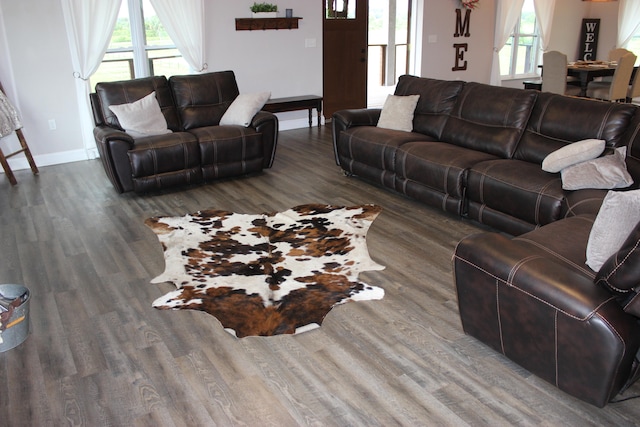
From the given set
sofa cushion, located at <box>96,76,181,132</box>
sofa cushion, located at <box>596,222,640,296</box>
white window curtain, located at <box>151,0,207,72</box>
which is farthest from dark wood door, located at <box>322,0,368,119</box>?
sofa cushion, located at <box>596,222,640,296</box>

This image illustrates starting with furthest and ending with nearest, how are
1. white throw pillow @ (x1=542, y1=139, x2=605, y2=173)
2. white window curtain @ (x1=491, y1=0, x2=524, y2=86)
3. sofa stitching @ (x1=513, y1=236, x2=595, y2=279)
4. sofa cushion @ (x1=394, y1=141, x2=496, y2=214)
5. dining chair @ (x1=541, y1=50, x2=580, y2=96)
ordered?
white window curtain @ (x1=491, y1=0, x2=524, y2=86) → dining chair @ (x1=541, y1=50, x2=580, y2=96) → sofa cushion @ (x1=394, y1=141, x2=496, y2=214) → white throw pillow @ (x1=542, y1=139, x2=605, y2=173) → sofa stitching @ (x1=513, y1=236, x2=595, y2=279)

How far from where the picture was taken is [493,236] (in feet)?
8.80

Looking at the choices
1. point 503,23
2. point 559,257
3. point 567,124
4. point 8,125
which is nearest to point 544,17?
point 503,23

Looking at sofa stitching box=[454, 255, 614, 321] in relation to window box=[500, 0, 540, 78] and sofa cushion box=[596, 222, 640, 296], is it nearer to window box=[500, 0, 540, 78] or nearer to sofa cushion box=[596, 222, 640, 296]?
sofa cushion box=[596, 222, 640, 296]

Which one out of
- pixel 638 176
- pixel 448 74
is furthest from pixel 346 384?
pixel 448 74

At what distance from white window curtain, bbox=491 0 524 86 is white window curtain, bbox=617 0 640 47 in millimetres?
1868

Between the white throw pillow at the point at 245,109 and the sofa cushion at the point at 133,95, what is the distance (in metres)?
0.55

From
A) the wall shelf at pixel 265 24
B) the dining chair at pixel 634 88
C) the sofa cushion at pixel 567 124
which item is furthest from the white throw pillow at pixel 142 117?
the dining chair at pixel 634 88

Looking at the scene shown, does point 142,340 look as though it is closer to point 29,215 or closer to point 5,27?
point 29,215

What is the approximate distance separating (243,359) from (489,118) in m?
3.15

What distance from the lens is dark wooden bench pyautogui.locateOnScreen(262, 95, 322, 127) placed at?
7.37 m

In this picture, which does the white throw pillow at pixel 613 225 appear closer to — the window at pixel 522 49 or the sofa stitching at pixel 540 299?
the sofa stitching at pixel 540 299

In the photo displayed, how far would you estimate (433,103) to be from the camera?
17.6 ft

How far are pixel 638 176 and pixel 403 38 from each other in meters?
8.63
